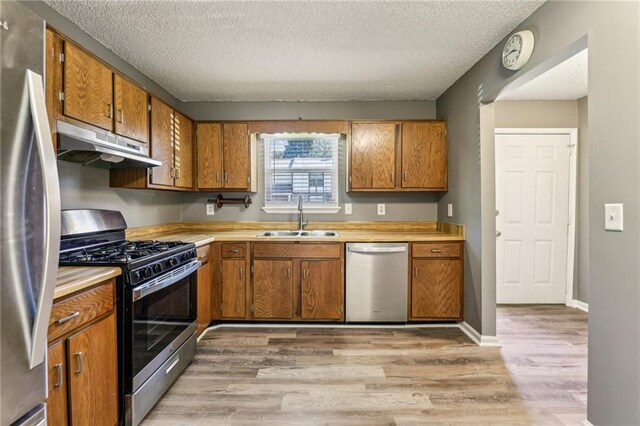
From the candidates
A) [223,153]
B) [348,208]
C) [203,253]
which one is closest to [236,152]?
[223,153]

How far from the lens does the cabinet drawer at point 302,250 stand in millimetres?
3012

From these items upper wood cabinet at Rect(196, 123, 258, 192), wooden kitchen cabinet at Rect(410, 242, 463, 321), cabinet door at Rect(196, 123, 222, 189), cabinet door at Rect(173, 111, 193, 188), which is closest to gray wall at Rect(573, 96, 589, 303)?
wooden kitchen cabinet at Rect(410, 242, 463, 321)

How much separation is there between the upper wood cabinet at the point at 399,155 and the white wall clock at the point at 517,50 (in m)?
1.16

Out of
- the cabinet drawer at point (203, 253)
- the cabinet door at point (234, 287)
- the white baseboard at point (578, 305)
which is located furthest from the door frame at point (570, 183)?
the cabinet drawer at point (203, 253)

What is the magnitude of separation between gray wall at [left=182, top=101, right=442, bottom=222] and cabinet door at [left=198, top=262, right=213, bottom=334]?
3.02 ft

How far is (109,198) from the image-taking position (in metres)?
2.54

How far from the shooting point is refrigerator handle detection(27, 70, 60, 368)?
933 millimetres

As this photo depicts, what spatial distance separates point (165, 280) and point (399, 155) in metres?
2.53

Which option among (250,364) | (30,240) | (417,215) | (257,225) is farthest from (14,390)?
(417,215)

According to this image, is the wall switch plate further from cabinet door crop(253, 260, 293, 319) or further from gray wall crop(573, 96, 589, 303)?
gray wall crop(573, 96, 589, 303)

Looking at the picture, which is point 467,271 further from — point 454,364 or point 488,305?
point 454,364

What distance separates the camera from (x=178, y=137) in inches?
120

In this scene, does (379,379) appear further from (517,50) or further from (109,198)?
(109,198)

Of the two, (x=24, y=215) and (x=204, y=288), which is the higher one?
(x=24, y=215)
